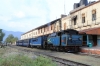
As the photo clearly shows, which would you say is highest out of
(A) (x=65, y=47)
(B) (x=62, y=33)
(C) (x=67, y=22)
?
(C) (x=67, y=22)

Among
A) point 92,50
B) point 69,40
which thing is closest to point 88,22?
point 69,40

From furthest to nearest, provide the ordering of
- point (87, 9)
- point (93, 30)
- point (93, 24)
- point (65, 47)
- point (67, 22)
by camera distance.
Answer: point (67, 22), point (87, 9), point (93, 24), point (93, 30), point (65, 47)

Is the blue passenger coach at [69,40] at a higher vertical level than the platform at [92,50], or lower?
higher

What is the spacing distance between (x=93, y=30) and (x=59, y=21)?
1765cm

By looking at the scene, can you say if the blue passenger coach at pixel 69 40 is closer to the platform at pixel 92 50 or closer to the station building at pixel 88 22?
the platform at pixel 92 50

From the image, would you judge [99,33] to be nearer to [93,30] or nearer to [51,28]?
[93,30]

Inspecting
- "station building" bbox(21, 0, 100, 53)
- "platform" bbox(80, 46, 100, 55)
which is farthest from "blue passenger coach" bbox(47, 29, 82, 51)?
"station building" bbox(21, 0, 100, 53)

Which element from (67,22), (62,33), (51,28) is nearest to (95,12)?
(62,33)

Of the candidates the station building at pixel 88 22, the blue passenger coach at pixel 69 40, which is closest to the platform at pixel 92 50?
the blue passenger coach at pixel 69 40

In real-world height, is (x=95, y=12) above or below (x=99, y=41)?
above

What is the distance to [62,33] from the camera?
27.3 metres

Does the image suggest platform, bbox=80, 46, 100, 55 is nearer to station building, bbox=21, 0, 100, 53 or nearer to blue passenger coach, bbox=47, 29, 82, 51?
blue passenger coach, bbox=47, 29, 82, 51

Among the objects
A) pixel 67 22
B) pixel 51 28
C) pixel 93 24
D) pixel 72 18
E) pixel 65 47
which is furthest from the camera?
pixel 51 28

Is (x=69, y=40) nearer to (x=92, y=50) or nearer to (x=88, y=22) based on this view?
(x=92, y=50)
